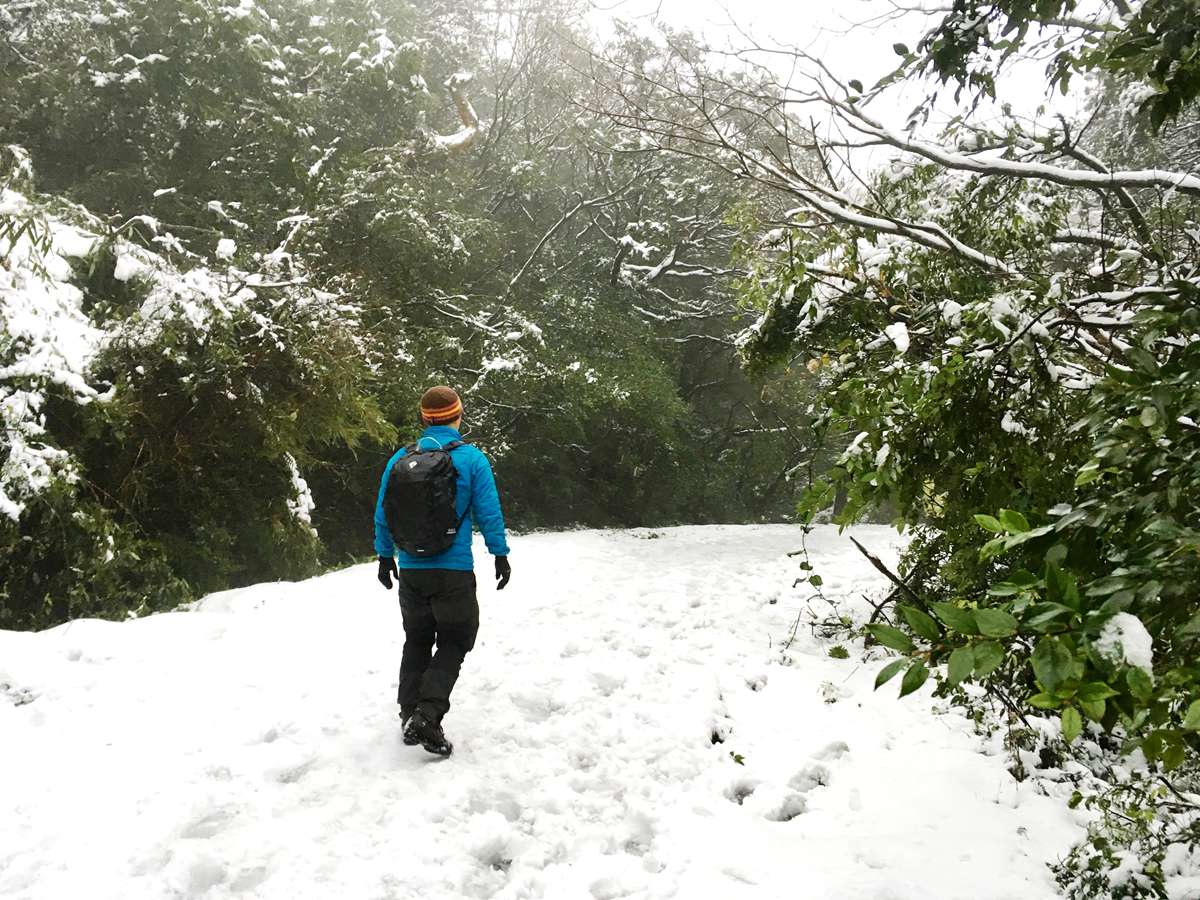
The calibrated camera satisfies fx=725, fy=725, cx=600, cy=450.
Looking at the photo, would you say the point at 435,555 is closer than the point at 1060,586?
No

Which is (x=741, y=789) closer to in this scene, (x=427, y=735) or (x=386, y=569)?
(x=427, y=735)

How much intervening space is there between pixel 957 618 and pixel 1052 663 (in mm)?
178

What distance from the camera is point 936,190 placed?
580 cm

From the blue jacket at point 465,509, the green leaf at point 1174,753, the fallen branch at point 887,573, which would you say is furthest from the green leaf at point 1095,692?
the blue jacket at point 465,509

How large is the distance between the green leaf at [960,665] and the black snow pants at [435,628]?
3.11m

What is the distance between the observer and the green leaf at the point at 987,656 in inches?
44.5

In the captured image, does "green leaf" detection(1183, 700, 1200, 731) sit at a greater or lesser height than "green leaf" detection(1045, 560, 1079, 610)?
lesser

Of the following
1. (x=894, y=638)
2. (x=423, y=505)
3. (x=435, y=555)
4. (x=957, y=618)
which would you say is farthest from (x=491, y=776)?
(x=957, y=618)

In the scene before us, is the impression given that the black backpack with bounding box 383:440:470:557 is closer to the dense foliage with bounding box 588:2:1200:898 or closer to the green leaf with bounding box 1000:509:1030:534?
the dense foliage with bounding box 588:2:1200:898

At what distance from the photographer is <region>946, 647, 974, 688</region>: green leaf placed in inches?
44.2

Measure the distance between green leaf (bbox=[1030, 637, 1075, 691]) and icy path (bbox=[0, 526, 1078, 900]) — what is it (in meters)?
2.17

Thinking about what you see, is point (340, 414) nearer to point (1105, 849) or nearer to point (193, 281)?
point (193, 281)

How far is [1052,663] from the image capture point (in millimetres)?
1198

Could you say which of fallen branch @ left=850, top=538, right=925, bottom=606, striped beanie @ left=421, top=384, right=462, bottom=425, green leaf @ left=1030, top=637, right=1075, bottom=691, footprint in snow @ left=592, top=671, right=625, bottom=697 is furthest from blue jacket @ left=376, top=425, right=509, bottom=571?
green leaf @ left=1030, top=637, right=1075, bottom=691
